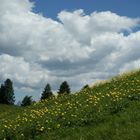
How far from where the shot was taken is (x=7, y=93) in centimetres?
12256

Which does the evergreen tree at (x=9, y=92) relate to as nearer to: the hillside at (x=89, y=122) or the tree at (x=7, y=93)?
the tree at (x=7, y=93)

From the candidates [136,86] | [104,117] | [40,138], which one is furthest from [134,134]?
[136,86]

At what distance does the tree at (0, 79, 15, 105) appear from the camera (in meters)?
122

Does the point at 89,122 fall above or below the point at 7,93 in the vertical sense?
below

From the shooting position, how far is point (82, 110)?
24.1 metres

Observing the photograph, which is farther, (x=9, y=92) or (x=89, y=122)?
(x=9, y=92)

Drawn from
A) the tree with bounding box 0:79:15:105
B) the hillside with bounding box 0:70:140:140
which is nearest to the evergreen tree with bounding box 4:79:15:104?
the tree with bounding box 0:79:15:105

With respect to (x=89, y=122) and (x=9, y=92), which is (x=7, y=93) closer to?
(x=9, y=92)

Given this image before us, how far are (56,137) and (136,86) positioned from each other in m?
8.88

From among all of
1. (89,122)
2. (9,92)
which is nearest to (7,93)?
(9,92)

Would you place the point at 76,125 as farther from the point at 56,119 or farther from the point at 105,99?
the point at 105,99

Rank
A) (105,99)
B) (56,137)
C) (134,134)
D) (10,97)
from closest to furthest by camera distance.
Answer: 1. (134,134)
2. (56,137)
3. (105,99)
4. (10,97)

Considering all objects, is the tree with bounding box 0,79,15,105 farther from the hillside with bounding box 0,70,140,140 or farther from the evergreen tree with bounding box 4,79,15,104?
the hillside with bounding box 0,70,140,140

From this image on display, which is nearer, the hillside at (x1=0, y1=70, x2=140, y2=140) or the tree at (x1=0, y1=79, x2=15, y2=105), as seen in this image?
the hillside at (x1=0, y1=70, x2=140, y2=140)
